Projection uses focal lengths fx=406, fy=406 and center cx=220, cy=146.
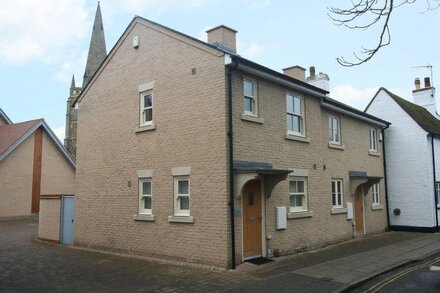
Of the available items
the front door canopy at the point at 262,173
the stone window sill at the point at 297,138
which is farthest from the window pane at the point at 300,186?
the front door canopy at the point at 262,173

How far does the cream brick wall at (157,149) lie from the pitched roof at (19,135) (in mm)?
13090

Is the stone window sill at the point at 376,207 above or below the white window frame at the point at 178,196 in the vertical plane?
below

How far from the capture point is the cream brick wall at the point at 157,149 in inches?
456

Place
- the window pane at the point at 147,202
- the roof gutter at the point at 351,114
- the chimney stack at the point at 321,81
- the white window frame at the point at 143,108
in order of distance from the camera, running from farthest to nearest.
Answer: the chimney stack at the point at 321,81 → the roof gutter at the point at 351,114 → the white window frame at the point at 143,108 → the window pane at the point at 147,202

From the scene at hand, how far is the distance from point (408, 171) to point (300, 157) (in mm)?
9630

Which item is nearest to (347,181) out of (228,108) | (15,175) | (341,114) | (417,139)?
(341,114)

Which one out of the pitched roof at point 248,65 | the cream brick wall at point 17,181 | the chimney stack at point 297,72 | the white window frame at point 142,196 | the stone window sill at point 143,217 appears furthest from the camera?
the cream brick wall at point 17,181

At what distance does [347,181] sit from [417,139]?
5.78 metres

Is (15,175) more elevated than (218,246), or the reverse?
(15,175)

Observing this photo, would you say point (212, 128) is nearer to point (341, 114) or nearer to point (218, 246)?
point (218, 246)

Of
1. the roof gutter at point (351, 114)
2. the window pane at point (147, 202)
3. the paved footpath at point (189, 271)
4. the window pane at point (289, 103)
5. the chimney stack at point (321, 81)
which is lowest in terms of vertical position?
the paved footpath at point (189, 271)

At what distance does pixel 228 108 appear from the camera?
37.9 ft

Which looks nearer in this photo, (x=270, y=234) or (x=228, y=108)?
(x=228, y=108)

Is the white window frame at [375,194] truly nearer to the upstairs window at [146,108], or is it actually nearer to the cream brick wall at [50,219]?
the upstairs window at [146,108]
